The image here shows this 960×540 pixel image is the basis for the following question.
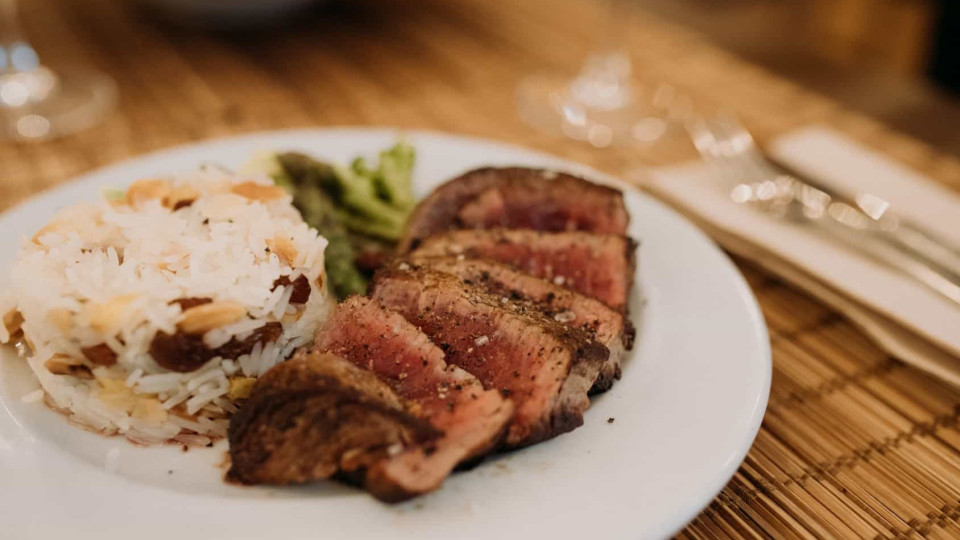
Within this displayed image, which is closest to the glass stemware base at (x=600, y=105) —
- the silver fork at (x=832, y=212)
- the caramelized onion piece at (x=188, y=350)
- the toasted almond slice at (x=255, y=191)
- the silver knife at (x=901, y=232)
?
the silver fork at (x=832, y=212)

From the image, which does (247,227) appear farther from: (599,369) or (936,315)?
(936,315)

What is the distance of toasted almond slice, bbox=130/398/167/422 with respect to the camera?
1.88m

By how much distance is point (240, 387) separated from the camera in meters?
1.94

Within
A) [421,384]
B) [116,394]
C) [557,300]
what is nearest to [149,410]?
[116,394]

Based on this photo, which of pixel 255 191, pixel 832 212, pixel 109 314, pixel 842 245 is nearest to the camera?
pixel 109 314

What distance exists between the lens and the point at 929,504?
191cm

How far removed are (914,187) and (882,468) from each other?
1.57 meters

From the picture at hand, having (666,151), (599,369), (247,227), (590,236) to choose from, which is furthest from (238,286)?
(666,151)

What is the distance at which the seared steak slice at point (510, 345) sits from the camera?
5.79ft

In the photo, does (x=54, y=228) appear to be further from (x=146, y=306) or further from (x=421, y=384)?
(x=421, y=384)

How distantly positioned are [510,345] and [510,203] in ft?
2.79

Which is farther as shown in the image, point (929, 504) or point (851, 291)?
point (851, 291)

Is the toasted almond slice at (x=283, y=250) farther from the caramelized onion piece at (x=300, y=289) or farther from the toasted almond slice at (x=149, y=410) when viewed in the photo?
the toasted almond slice at (x=149, y=410)

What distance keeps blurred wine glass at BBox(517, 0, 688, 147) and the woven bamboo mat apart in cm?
11
